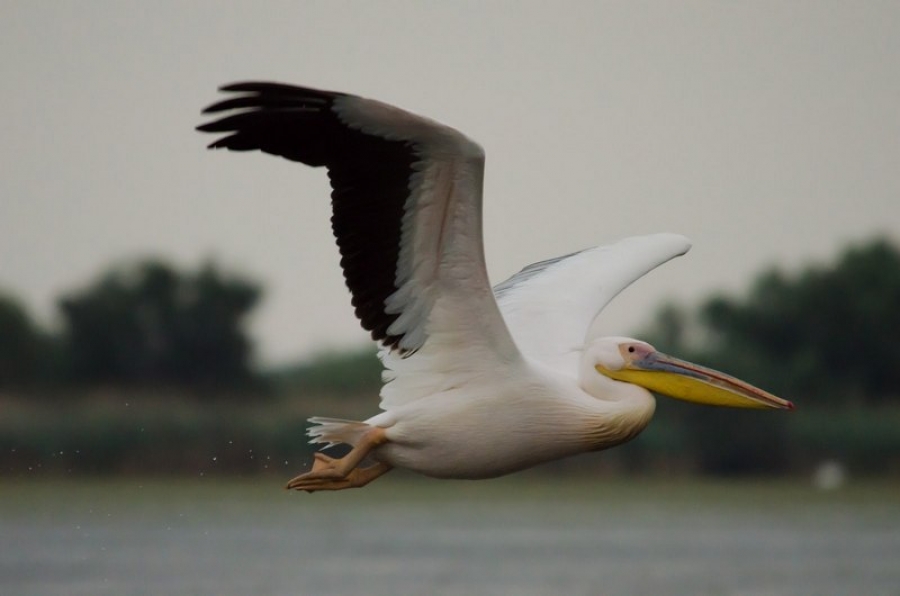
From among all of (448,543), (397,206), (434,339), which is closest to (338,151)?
(397,206)

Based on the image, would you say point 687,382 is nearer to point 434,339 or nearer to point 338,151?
point 434,339

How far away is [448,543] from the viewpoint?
20.4 m

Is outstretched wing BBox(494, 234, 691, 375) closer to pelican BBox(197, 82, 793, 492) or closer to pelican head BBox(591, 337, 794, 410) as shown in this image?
pelican BBox(197, 82, 793, 492)

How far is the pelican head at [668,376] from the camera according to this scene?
7.48 m

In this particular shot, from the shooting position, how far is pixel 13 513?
2225 cm

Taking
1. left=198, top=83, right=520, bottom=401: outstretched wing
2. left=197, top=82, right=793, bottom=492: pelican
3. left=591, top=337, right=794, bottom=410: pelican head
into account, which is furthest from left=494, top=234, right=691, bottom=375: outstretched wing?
left=198, top=83, right=520, bottom=401: outstretched wing

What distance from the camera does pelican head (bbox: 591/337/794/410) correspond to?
295 inches

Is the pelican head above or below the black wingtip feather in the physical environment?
below

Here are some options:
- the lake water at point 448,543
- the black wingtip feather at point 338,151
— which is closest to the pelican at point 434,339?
the black wingtip feather at point 338,151

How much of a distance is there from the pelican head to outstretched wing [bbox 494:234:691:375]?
26cm

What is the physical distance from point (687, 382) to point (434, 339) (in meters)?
1.12

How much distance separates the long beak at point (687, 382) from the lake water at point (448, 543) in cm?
879

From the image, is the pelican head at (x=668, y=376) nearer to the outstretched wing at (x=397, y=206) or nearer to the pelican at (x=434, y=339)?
the pelican at (x=434, y=339)

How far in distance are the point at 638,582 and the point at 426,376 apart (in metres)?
10.0
